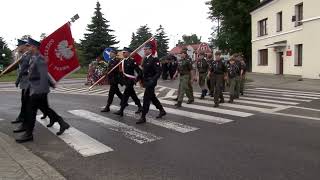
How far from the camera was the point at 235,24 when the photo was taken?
47.0 m

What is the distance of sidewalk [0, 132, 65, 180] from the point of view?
207 inches

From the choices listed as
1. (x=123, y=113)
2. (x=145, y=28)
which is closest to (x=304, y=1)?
(x=123, y=113)

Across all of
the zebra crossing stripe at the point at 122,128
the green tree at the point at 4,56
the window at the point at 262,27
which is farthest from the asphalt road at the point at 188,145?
the green tree at the point at 4,56

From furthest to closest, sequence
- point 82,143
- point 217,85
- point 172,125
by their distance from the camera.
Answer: point 217,85
point 172,125
point 82,143

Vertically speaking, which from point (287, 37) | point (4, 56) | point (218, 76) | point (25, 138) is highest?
point (287, 37)

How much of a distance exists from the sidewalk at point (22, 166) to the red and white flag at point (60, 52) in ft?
7.59

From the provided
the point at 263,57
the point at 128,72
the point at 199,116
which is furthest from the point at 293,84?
the point at 128,72

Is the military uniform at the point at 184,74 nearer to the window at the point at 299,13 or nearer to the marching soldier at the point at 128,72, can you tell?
the marching soldier at the point at 128,72

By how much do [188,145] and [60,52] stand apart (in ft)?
12.0

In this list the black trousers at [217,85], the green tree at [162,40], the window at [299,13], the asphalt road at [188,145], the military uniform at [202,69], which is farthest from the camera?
the green tree at [162,40]

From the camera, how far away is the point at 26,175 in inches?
207

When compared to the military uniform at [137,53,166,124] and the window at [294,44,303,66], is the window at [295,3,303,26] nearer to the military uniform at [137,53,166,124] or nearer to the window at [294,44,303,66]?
the window at [294,44,303,66]

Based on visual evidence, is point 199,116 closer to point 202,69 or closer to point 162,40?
point 202,69

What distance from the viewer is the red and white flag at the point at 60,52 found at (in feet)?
29.0
